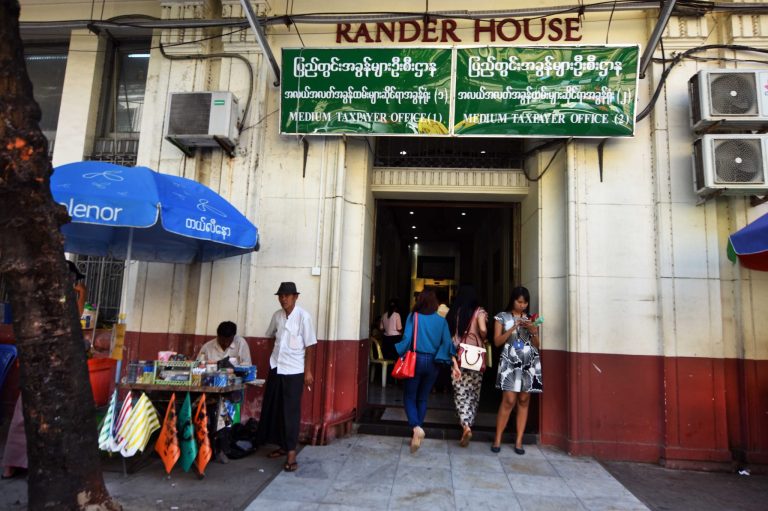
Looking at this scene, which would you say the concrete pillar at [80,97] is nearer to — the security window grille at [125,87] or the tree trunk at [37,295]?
the security window grille at [125,87]

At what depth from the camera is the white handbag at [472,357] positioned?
5883 millimetres

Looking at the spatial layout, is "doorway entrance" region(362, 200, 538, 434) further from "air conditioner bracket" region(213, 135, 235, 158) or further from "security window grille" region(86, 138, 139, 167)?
"security window grille" region(86, 138, 139, 167)

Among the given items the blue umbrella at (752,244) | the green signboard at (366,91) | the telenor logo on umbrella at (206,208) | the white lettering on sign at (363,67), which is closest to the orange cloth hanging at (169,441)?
the telenor logo on umbrella at (206,208)

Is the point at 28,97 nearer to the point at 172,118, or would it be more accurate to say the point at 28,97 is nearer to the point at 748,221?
the point at 172,118

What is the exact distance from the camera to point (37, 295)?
3291 mm

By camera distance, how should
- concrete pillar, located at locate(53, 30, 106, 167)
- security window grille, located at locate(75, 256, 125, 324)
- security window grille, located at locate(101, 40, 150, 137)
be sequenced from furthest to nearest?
1. security window grille, located at locate(101, 40, 150, 137)
2. concrete pillar, located at locate(53, 30, 106, 167)
3. security window grille, located at locate(75, 256, 125, 324)

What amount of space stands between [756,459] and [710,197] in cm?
301

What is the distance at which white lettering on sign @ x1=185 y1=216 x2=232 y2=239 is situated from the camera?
15.2 ft

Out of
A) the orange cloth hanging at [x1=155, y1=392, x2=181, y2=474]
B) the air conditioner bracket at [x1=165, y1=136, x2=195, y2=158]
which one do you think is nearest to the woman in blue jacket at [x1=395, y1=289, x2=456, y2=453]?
the orange cloth hanging at [x1=155, y1=392, x2=181, y2=474]

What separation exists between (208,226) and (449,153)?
3.97 meters

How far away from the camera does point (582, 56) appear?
588 centimetres

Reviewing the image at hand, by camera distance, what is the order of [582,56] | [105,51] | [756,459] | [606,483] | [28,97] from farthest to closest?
[105,51] < [582,56] < [756,459] < [606,483] < [28,97]

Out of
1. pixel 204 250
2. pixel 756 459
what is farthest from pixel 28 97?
pixel 756 459

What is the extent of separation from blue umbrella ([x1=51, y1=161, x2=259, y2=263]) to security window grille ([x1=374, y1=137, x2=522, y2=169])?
279 cm
